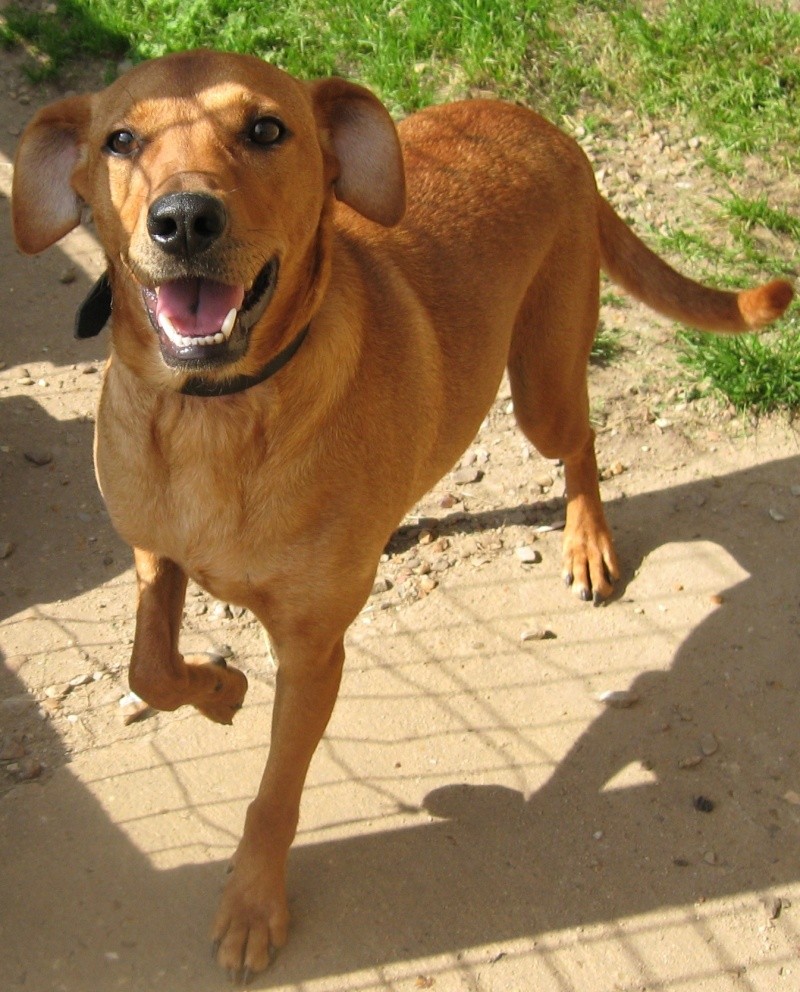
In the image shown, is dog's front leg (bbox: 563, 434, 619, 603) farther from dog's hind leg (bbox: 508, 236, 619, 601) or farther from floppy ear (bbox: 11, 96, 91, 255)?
floppy ear (bbox: 11, 96, 91, 255)

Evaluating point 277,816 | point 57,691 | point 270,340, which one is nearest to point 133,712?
point 57,691

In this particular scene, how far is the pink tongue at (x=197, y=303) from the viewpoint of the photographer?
2760 mm

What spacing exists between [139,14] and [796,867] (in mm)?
5135

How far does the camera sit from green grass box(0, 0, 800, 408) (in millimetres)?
6082

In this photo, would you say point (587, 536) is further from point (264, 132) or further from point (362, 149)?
point (264, 132)

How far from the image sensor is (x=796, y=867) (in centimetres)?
361

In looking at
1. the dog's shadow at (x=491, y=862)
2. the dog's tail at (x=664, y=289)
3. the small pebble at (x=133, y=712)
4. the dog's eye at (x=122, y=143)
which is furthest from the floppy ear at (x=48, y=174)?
the dog's tail at (x=664, y=289)

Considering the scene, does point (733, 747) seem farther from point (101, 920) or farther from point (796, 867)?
point (101, 920)

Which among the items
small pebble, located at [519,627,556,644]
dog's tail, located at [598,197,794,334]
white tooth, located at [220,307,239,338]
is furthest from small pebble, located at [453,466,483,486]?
white tooth, located at [220,307,239,338]

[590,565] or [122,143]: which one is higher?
[122,143]

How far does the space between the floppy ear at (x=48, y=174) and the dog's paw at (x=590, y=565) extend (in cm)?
217

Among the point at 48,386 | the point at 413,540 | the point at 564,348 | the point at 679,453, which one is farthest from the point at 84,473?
the point at 679,453

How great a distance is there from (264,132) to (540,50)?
3.78 m

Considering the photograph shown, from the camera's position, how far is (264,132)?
287 cm
